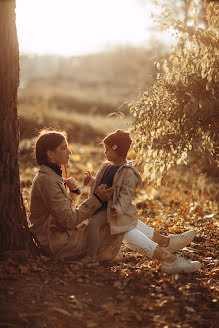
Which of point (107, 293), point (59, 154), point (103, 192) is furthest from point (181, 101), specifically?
point (107, 293)

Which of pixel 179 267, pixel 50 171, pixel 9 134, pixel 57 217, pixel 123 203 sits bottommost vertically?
pixel 179 267

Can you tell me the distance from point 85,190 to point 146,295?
211 inches

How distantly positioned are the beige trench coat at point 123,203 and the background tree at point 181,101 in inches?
42.0

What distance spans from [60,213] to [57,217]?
0.23 feet

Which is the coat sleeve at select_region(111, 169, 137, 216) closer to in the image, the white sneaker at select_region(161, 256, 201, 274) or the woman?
the woman

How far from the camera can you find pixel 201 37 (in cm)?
473

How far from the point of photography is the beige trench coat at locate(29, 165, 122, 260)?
4.04 metres

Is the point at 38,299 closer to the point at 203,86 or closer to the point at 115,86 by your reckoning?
the point at 203,86

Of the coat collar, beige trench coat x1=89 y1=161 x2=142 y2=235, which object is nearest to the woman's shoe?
beige trench coat x1=89 y1=161 x2=142 y2=235

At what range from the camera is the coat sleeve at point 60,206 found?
4020mm

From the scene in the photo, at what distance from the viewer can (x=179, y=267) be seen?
14.2 feet

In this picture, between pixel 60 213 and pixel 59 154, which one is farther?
pixel 59 154

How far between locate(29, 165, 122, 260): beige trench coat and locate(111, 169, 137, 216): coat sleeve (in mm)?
204

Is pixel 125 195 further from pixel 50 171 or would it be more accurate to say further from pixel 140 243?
pixel 50 171
